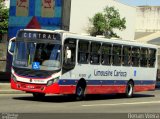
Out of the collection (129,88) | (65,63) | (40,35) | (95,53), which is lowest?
(129,88)

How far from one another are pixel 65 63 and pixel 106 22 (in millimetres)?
41477

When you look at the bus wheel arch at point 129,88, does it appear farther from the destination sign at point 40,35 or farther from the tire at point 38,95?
the destination sign at point 40,35

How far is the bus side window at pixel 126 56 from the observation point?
88.2ft

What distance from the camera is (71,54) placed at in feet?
72.5

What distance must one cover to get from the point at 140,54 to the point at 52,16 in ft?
46.8

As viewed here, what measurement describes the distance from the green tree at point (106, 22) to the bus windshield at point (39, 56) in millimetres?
39217

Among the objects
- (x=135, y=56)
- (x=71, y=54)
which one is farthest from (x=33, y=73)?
(x=135, y=56)

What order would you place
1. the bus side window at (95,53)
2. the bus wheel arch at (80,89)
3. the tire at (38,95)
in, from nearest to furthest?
the bus wheel arch at (80,89)
the tire at (38,95)
the bus side window at (95,53)

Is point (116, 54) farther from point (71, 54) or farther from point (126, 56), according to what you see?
point (71, 54)

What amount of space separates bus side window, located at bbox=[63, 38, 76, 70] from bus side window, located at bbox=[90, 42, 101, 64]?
153cm

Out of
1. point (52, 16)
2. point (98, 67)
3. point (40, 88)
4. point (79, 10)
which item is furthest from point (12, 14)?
point (40, 88)

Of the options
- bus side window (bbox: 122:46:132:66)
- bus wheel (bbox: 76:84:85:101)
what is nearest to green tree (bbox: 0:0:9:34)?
bus side window (bbox: 122:46:132:66)

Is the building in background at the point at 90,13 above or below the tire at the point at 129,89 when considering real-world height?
above

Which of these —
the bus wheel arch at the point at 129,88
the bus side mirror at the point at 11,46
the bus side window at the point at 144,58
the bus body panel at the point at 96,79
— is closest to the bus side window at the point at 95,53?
the bus body panel at the point at 96,79
